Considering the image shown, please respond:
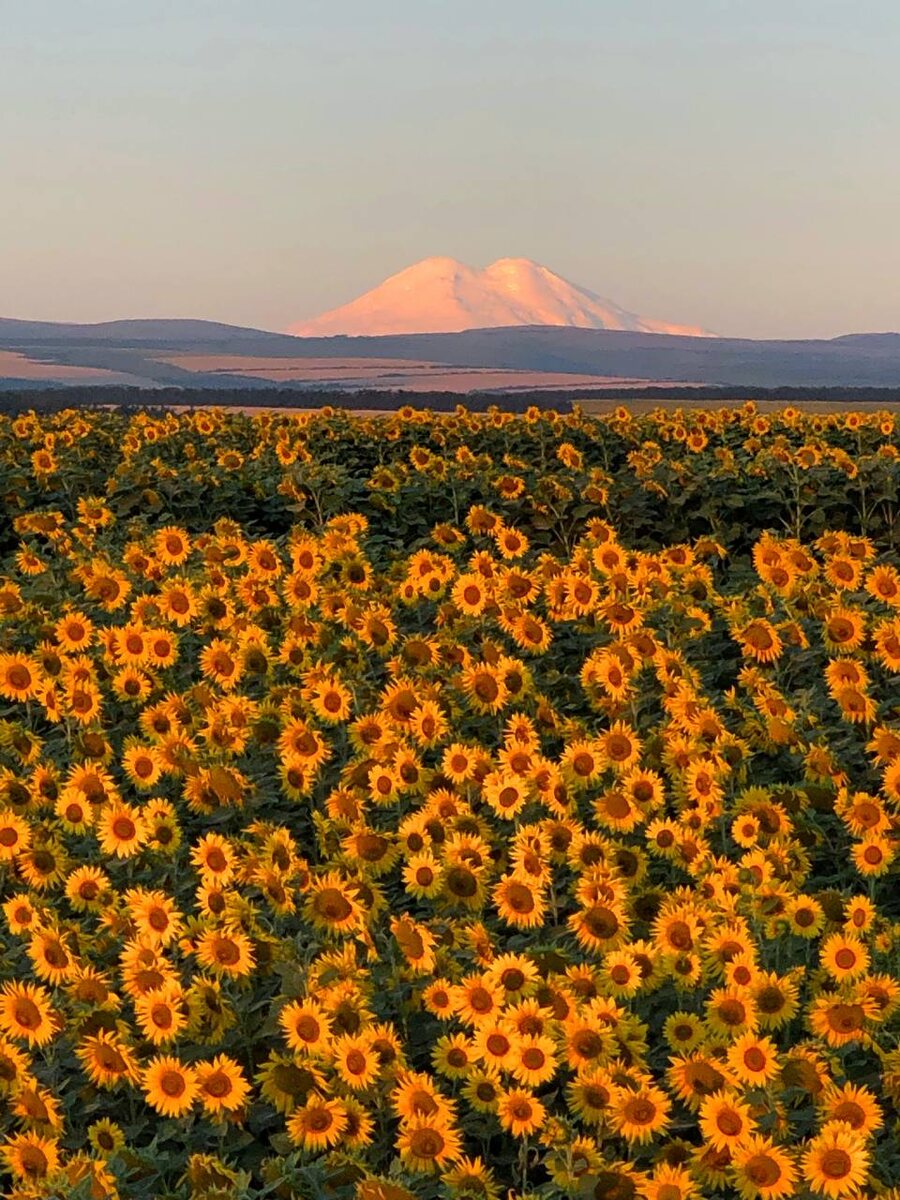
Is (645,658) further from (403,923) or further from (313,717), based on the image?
(403,923)

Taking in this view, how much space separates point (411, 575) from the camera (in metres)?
8.39

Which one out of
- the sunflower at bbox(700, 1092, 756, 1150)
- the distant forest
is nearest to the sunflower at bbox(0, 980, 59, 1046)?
the sunflower at bbox(700, 1092, 756, 1150)

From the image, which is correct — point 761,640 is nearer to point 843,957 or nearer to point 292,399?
→ point 843,957

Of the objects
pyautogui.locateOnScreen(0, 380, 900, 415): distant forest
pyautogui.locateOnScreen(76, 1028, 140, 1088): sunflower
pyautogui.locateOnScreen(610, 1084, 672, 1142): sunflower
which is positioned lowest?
pyautogui.locateOnScreen(76, 1028, 140, 1088): sunflower

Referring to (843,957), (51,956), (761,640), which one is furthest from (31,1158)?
(761,640)

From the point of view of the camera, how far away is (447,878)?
487 centimetres

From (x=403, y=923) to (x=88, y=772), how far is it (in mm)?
2041

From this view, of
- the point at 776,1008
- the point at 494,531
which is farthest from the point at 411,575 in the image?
the point at 776,1008

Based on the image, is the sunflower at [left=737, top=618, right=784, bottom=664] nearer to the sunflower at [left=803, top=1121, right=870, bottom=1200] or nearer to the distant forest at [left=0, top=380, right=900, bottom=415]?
the sunflower at [left=803, top=1121, right=870, bottom=1200]

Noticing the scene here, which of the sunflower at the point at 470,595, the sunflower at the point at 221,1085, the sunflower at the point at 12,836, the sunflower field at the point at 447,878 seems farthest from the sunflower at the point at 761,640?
the sunflower at the point at 221,1085

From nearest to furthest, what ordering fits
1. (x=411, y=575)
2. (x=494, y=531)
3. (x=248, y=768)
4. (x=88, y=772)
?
(x=88, y=772) < (x=248, y=768) < (x=411, y=575) < (x=494, y=531)

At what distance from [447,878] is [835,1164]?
1874mm

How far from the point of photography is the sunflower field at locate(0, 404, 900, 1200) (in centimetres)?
362

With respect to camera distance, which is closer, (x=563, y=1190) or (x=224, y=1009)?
(x=563, y=1190)
